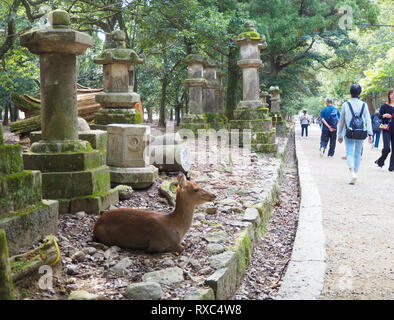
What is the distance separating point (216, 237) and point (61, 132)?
7.63ft

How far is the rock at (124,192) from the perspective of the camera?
5797mm

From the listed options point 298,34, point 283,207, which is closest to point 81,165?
point 283,207

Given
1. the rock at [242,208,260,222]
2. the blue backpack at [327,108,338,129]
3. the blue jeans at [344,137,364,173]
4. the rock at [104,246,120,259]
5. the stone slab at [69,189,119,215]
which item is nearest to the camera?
the rock at [104,246,120,259]

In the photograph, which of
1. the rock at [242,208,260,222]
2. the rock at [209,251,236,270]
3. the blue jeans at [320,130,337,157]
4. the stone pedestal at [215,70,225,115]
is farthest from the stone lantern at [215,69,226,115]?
the rock at [209,251,236,270]

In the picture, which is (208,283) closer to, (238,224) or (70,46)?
(238,224)

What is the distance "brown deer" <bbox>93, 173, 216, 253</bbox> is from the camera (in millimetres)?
3965

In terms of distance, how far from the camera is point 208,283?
331 centimetres

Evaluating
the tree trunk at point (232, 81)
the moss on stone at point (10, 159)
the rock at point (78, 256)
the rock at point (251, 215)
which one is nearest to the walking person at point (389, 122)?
the rock at point (251, 215)

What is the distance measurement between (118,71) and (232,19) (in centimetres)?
836

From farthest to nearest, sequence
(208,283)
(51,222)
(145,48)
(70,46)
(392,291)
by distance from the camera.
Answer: (145,48), (70,46), (51,222), (392,291), (208,283)

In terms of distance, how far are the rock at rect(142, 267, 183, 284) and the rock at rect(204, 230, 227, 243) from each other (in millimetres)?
890

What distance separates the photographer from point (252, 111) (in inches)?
497

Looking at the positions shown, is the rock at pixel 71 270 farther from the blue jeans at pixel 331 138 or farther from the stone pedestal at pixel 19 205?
the blue jeans at pixel 331 138

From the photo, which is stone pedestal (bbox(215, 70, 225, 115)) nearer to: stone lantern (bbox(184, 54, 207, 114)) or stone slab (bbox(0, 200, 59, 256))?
stone lantern (bbox(184, 54, 207, 114))
